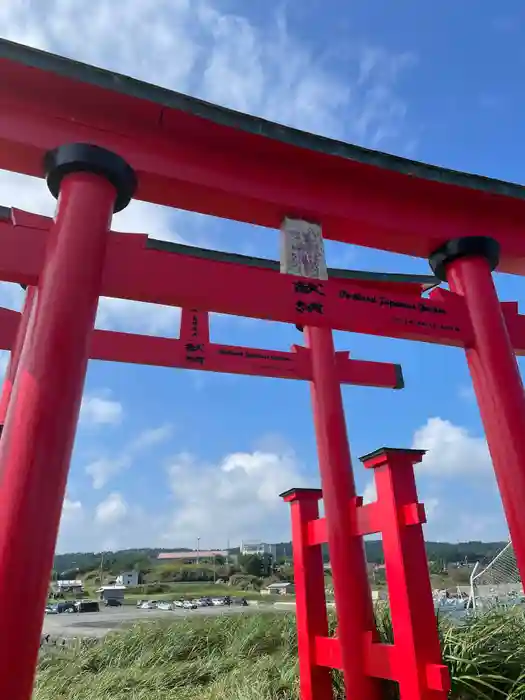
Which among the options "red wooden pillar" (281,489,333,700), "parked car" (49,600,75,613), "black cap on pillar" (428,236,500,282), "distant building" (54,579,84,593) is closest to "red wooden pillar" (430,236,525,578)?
"black cap on pillar" (428,236,500,282)

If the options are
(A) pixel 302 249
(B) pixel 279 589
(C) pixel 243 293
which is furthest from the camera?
(B) pixel 279 589

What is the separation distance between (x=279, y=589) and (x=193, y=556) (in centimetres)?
3919

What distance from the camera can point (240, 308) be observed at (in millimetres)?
2852

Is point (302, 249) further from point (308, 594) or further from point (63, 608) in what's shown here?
point (63, 608)

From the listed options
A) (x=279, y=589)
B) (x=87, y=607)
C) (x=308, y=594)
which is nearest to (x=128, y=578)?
(x=279, y=589)

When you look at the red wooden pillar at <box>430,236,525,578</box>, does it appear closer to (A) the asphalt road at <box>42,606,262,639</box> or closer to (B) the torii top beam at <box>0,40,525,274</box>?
(B) the torii top beam at <box>0,40,525,274</box>

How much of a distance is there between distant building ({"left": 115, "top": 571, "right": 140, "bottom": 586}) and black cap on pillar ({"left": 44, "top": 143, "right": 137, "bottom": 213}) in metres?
64.6

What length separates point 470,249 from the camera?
3.50m

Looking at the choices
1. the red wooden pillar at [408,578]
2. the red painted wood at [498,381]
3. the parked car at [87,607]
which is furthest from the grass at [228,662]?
the parked car at [87,607]

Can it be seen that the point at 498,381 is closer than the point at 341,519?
Yes

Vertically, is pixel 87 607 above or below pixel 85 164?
below

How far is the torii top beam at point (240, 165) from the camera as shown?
2719 mm

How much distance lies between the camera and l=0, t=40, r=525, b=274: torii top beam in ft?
8.92

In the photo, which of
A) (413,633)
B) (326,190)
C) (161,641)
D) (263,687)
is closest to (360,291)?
(326,190)
